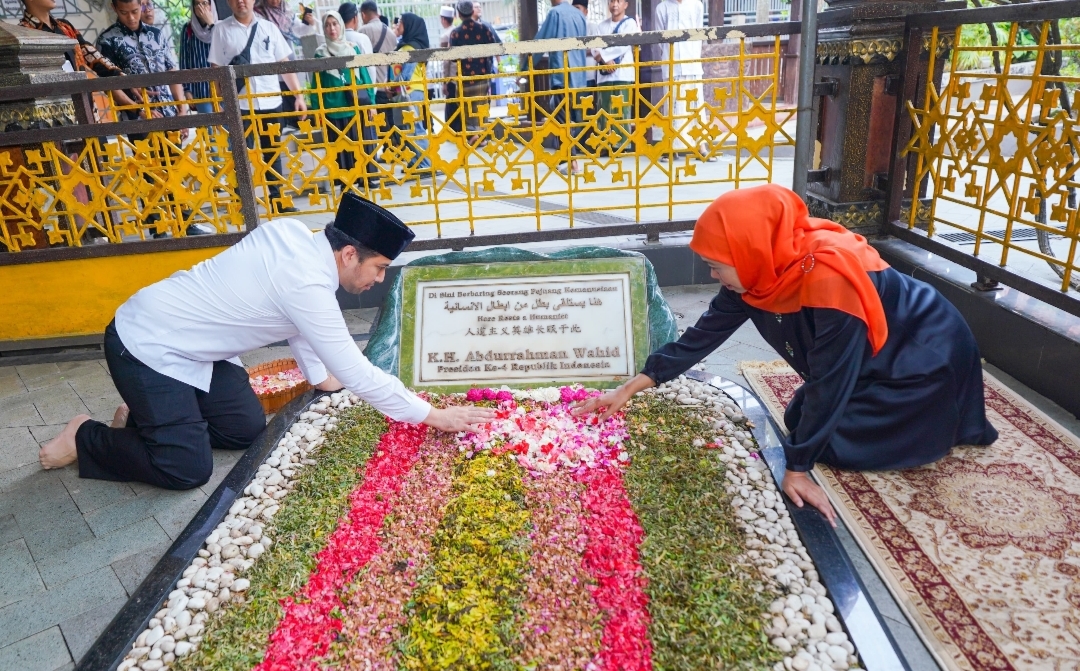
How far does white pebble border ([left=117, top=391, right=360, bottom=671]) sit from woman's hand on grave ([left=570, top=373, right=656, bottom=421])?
41.7 inches

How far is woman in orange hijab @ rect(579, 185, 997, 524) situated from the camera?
227 centimetres

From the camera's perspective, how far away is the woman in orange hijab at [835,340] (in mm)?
2266

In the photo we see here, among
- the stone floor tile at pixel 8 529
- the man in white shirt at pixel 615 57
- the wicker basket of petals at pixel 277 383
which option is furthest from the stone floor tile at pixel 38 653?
the man in white shirt at pixel 615 57

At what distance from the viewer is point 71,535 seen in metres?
2.70

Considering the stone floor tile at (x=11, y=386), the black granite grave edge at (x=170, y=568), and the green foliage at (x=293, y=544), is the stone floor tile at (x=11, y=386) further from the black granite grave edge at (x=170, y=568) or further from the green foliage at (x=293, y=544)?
the green foliage at (x=293, y=544)

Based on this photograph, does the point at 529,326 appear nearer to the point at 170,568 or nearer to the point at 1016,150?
the point at 170,568

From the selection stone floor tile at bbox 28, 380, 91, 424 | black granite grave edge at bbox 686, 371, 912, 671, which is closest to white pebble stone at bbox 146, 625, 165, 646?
black granite grave edge at bbox 686, 371, 912, 671

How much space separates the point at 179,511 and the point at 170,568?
1.93 ft

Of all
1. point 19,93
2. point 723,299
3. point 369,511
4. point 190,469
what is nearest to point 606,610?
point 369,511

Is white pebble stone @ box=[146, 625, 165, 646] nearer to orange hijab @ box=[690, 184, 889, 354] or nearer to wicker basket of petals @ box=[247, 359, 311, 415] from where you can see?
wicker basket of petals @ box=[247, 359, 311, 415]

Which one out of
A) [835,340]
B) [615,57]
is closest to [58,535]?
[835,340]

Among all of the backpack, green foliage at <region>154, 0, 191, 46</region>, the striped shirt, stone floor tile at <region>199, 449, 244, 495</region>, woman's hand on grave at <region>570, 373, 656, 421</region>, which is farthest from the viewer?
green foliage at <region>154, 0, 191, 46</region>

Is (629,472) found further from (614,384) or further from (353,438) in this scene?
(353,438)

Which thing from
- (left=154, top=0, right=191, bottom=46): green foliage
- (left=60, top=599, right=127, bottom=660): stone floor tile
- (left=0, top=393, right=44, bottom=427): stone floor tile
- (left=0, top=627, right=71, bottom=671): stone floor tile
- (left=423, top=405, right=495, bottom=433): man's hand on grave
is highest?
(left=154, top=0, right=191, bottom=46): green foliage
